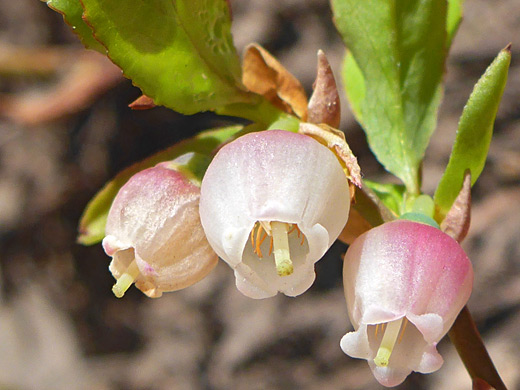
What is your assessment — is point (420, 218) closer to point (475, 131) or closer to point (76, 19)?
point (475, 131)

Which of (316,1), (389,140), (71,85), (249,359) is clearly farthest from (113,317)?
(389,140)

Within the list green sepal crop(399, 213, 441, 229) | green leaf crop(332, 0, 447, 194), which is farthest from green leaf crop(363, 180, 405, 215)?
green sepal crop(399, 213, 441, 229)

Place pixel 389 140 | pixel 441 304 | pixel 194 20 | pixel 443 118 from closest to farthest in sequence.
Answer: pixel 441 304 < pixel 194 20 < pixel 389 140 < pixel 443 118

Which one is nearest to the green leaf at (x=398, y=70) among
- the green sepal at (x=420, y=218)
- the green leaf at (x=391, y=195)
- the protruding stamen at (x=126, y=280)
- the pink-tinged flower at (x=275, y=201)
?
the green leaf at (x=391, y=195)

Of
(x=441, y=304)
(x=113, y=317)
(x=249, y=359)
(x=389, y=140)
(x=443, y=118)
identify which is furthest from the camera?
(x=113, y=317)

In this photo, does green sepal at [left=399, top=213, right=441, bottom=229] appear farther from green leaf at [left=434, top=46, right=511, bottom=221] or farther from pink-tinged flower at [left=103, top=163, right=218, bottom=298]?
pink-tinged flower at [left=103, top=163, right=218, bottom=298]

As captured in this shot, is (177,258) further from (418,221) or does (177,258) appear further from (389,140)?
(389,140)
